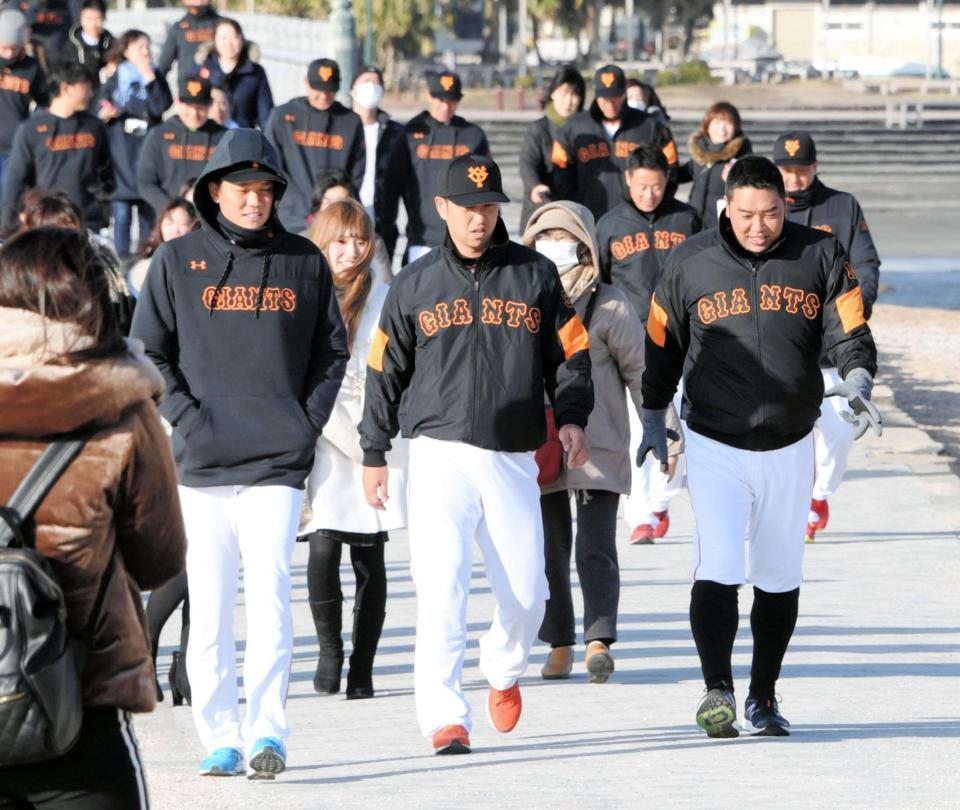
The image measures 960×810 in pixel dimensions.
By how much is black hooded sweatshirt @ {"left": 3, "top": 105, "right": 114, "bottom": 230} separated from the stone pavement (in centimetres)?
479

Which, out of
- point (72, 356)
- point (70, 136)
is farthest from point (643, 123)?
point (72, 356)

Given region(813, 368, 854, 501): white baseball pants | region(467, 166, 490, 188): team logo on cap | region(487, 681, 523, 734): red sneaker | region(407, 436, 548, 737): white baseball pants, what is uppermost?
region(467, 166, 490, 188): team logo on cap

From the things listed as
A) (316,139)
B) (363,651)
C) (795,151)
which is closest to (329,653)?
(363,651)

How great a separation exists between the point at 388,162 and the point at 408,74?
7015cm

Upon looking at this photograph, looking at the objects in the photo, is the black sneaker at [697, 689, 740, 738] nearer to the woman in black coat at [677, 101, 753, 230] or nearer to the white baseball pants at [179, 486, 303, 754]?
the white baseball pants at [179, 486, 303, 754]

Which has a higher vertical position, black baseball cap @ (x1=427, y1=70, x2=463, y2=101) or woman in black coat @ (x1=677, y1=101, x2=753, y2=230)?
black baseball cap @ (x1=427, y1=70, x2=463, y2=101)

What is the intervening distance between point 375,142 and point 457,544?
25.7ft

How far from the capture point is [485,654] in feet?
23.7

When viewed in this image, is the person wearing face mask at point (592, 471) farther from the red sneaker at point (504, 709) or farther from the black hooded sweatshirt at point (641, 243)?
the black hooded sweatshirt at point (641, 243)

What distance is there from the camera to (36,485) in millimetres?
3947

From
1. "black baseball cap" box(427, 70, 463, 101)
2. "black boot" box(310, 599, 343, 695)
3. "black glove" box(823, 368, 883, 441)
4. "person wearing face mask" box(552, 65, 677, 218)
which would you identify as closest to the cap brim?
"black glove" box(823, 368, 883, 441)

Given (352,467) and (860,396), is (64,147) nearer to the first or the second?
(352,467)

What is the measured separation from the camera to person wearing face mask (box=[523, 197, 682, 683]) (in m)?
8.26

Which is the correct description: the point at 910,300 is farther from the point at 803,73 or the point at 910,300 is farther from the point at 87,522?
the point at 803,73
